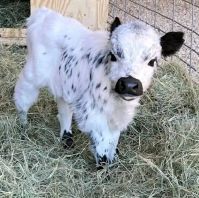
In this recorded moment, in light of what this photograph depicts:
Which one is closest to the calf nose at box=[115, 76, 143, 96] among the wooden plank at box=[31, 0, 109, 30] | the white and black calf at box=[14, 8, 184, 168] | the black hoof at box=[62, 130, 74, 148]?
→ the white and black calf at box=[14, 8, 184, 168]

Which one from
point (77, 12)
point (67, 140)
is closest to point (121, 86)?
point (67, 140)

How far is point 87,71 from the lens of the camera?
3.53 m

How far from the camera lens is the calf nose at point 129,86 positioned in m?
2.92

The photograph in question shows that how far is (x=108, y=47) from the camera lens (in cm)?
334

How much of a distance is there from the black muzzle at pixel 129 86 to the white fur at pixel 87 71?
6cm

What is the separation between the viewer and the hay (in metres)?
3.28

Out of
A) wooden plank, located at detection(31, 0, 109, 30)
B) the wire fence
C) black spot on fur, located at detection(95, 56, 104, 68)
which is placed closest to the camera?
black spot on fur, located at detection(95, 56, 104, 68)

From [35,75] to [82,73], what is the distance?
0.49 m

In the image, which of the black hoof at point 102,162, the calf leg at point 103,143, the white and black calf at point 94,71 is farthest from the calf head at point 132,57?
the black hoof at point 102,162

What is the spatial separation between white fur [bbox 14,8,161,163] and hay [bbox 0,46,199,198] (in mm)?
178

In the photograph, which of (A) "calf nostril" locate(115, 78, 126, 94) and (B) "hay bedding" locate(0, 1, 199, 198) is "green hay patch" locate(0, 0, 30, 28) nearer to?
(B) "hay bedding" locate(0, 1, 199, 198)

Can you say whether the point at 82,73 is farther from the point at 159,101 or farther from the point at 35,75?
the point at 159,101

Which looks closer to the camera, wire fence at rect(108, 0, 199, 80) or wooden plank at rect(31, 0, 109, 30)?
wooden plank at rect(31, 0, 109, 30)

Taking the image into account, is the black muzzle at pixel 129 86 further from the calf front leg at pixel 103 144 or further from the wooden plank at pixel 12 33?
the wooden plank at pixel 12 33
